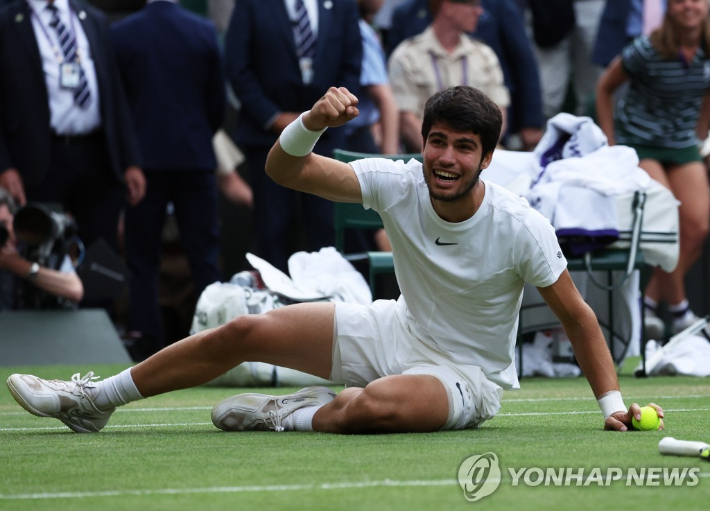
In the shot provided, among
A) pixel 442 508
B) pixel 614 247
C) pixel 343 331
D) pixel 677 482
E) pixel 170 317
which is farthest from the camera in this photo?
pixel 170 317

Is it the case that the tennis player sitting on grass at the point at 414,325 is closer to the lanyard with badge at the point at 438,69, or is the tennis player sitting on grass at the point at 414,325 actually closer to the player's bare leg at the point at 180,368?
the player's bare leg at the point at 180,368

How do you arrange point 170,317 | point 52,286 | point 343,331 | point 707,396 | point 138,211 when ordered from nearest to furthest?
1. point 343,331
2. point 707,396
3. point 52,286
4. point 138,211
5. point 170,317

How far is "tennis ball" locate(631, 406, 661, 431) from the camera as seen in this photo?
4.77 m

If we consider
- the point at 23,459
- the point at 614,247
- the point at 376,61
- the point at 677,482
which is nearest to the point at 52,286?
the point at 376,61

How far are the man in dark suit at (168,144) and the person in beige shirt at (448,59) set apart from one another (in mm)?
1380

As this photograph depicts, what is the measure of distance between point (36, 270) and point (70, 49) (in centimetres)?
148

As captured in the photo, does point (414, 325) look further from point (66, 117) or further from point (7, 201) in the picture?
point (66, 117)

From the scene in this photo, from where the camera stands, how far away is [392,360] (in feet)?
16.7

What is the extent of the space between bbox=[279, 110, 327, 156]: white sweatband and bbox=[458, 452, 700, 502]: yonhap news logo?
52.7 inches

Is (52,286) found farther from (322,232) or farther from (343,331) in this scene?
(343,331)

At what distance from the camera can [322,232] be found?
955cm

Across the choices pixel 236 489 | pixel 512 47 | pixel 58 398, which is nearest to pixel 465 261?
pixel 58 398

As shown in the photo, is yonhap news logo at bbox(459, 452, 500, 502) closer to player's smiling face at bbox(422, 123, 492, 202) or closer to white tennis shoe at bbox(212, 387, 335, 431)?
player's smiling face at bbox(422, 123, 492, 202)

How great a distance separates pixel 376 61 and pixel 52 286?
→ 2840 mm
